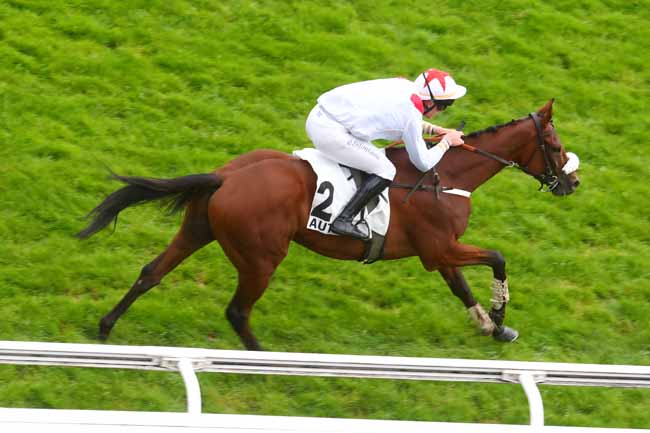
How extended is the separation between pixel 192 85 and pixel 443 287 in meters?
3.15

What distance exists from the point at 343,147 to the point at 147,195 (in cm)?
123

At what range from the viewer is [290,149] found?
8266mm

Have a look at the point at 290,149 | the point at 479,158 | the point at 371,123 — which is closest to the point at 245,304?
the point at 371,123

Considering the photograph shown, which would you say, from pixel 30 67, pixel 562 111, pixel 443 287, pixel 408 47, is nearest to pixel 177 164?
pixel 30 67

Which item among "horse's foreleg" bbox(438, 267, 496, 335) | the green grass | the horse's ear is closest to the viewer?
the green grass

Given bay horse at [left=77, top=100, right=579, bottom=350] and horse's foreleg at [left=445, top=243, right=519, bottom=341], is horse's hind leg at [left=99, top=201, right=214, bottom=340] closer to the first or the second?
bay horse at [left=77, top=100, right=579, bottom=350]

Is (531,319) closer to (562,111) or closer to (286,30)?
(562,111)

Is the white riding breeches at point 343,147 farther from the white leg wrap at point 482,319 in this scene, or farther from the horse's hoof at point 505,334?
the horse's hoof at point 505,334

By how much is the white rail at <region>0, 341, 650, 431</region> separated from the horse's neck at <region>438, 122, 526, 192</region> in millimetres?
2122

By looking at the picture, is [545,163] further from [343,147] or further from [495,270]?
[343,147]

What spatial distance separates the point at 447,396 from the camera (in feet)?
19.8

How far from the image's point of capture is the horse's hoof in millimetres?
6637

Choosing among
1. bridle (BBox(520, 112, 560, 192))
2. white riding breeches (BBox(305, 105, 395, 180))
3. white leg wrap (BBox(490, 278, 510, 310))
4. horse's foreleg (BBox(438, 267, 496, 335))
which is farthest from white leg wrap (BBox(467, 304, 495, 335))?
white riding breeches (BBox(305, 105, 395, 180))

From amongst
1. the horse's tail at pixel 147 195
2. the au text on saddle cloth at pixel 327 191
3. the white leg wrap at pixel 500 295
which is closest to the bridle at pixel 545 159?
the white leg wrap at pixel 500 295
